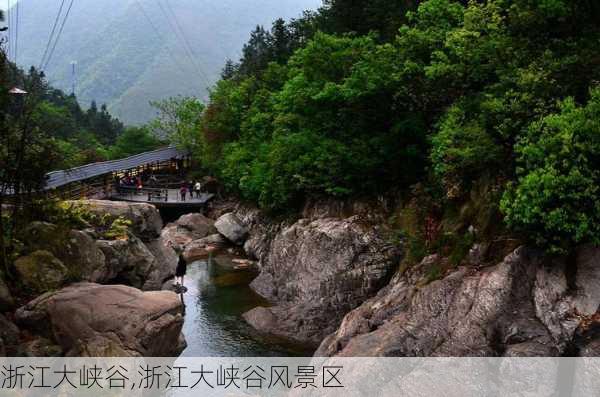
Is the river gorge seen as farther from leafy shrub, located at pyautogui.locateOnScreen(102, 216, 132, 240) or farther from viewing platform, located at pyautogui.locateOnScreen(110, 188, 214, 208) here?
viewing platform, located at pyautogui.locateOnScreen(110, 188, 214, 208)

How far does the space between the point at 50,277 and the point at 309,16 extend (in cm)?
3967

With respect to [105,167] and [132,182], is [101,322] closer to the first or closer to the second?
[105,167]

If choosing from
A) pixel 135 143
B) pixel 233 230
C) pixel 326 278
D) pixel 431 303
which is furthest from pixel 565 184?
pixel 135 143

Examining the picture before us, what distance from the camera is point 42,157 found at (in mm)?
18750

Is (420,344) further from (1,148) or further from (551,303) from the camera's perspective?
(1,148)

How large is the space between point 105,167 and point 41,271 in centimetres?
3569

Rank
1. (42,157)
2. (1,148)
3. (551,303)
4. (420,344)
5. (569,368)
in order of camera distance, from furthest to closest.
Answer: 1. (42,157)
2. (1,148)
3. (420,344)
4. (551,303)
5. (569,368)

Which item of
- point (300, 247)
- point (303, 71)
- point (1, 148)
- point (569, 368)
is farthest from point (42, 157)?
point (569, 368)

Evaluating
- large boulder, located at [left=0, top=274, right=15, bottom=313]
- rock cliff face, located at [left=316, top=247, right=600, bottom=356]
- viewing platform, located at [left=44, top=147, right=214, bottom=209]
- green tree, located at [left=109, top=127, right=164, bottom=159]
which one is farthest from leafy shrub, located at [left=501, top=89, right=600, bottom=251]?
green tree, located at [left=109, top=127, right=164, bottom=159]

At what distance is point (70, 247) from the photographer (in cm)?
1938

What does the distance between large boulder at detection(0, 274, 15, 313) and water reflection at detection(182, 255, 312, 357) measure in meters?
6.75

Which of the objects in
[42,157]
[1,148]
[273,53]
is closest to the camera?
[1,148]

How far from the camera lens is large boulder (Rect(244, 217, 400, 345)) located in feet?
73.9

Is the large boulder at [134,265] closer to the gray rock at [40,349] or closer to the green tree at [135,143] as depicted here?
the gray rock at [40,349]
